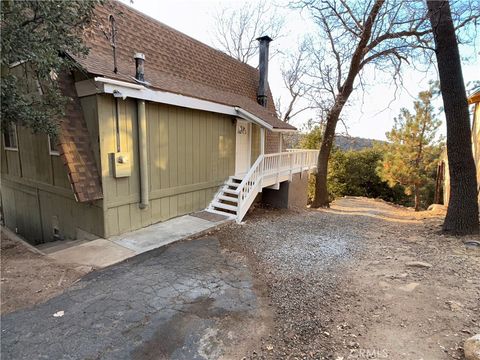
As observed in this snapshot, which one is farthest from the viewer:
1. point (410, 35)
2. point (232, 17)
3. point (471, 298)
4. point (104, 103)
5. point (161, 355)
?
point (232, 17)

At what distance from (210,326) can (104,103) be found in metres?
4.61

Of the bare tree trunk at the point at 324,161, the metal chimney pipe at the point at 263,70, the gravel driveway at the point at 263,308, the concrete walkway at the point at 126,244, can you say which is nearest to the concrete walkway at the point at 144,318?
the gravel driveway at the point at 263,308

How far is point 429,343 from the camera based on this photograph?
2.71 meters

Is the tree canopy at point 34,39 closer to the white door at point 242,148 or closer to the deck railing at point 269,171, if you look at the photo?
the deck railing at point 269,171

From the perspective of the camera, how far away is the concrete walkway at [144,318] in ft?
8.88

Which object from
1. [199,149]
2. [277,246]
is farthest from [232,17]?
[277,246]

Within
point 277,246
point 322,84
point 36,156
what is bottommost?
point 277,246

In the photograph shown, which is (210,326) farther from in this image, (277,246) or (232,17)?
(232,17)

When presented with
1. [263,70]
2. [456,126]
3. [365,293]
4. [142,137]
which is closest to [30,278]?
[142,137]

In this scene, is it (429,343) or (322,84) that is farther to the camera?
(322,84)

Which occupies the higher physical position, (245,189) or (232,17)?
(232,17)

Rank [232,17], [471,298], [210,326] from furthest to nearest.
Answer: [232,17] → [471,298] → [210,326]

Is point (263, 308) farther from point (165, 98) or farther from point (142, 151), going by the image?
point (165, 98)

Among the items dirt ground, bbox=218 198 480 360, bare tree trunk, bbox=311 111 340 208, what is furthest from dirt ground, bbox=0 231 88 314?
bare tree trunk, bbox=311 111 340 208
